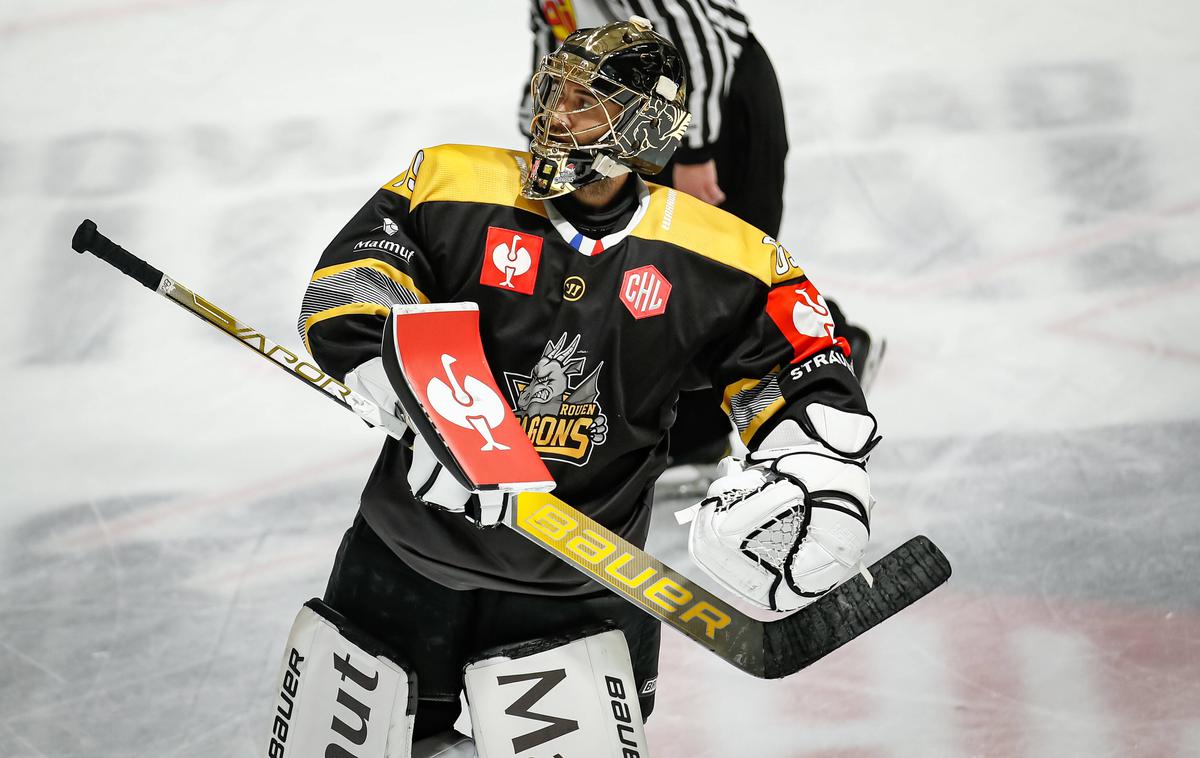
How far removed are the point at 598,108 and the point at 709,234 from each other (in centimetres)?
24

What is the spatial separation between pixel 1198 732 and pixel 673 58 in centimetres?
169

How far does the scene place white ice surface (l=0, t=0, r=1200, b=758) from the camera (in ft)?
8.93

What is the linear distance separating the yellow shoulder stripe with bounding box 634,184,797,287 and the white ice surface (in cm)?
111

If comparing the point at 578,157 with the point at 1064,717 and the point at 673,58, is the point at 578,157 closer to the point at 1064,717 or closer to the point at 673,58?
the point at 673,58

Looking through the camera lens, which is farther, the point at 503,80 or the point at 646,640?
the point at 503,80

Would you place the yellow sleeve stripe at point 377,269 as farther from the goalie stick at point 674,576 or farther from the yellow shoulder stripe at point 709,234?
the yellow shoulder stripe at point 709,234

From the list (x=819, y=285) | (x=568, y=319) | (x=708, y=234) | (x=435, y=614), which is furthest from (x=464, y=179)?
(x=819, y=285)

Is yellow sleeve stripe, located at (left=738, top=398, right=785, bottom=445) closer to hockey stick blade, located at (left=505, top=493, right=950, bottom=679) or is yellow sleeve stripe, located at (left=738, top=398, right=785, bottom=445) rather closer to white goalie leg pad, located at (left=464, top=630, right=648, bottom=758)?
hockey stick blade, located at (left=505, top=493, right=950, bottom=679)

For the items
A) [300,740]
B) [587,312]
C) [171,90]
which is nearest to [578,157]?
[587,312]

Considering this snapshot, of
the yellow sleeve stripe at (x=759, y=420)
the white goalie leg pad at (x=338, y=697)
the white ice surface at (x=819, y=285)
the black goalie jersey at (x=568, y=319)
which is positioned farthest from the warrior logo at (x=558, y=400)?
the white ice surface at (x=819, y=285)

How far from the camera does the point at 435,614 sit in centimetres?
196

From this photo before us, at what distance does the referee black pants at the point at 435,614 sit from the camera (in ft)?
6.42

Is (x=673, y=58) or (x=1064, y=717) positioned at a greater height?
(x=673, y=58)

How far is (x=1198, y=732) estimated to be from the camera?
2.62 meters
